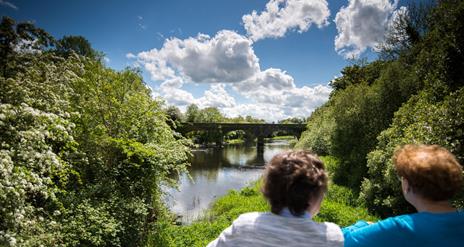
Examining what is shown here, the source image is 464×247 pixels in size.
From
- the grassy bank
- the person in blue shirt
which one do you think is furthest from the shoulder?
the grassy bank

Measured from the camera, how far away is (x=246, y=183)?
25469 mm

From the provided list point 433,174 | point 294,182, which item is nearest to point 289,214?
point 294,182

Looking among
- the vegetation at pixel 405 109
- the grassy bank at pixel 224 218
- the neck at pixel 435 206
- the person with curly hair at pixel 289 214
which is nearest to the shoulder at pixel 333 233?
the person with curly hair at pixel 289 214

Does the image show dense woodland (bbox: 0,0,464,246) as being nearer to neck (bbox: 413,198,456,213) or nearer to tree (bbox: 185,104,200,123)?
neck (bbox: 413,198,456,213)

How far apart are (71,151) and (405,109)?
39.4 ft

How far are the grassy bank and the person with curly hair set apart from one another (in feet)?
20.5

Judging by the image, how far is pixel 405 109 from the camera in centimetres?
1166

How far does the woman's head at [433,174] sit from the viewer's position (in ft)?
6.18

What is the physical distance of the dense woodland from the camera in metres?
5.34

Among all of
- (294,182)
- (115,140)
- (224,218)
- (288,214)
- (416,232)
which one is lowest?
(224,218)

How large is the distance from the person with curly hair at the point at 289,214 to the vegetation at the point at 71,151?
4.03m

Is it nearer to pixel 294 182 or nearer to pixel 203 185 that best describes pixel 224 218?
pixel 294 182

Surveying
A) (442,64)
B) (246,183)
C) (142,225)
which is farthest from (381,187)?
(246,183)

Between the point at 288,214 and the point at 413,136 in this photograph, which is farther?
the point at 413,136
